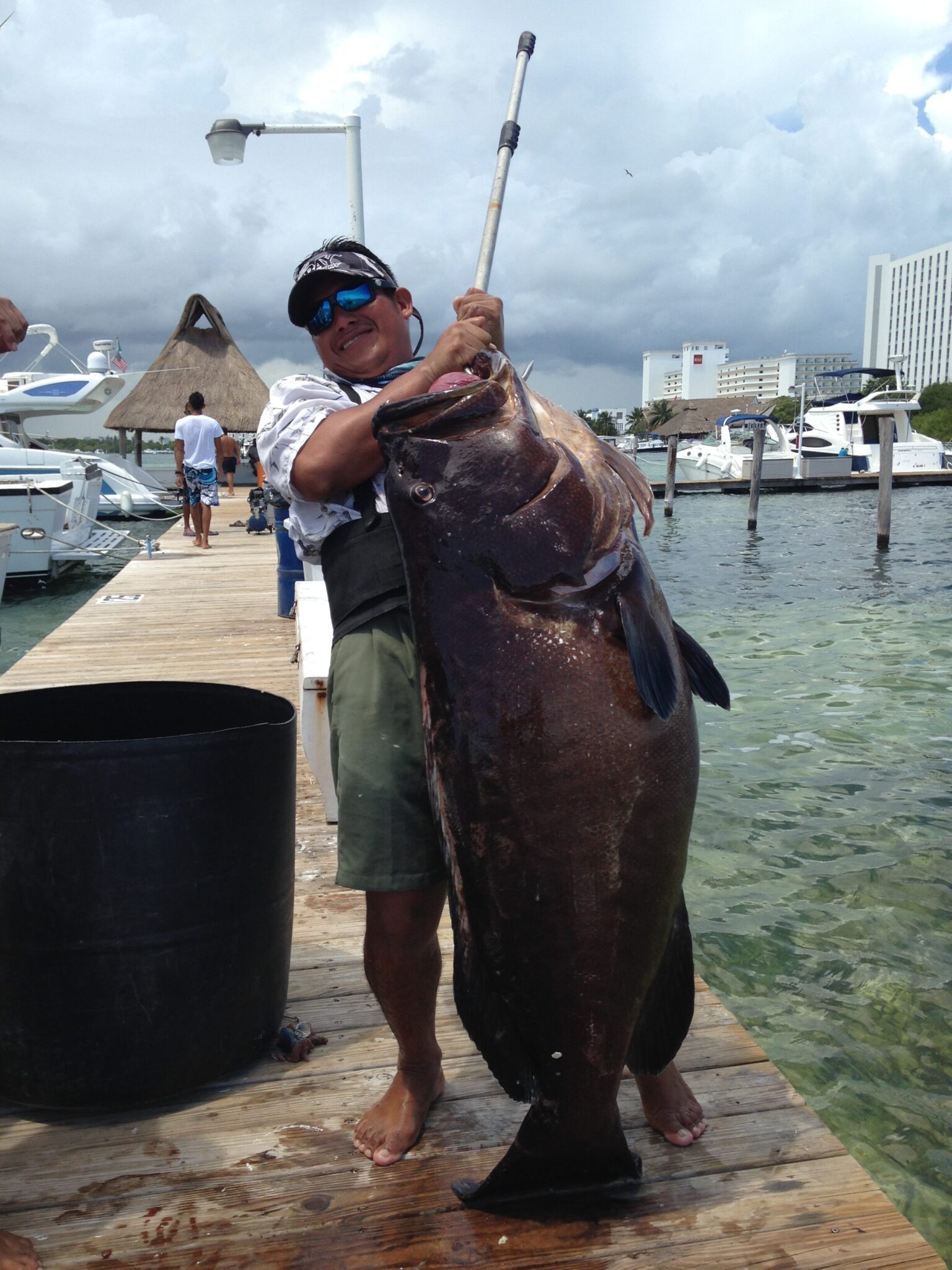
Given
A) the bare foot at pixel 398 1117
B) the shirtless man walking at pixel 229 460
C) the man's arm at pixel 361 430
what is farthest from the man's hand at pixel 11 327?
the shirtless man walking at pixel 229 460

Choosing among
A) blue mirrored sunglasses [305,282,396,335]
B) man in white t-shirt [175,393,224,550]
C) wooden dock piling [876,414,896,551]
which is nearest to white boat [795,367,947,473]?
wooden dock piling [876,414,896,551]

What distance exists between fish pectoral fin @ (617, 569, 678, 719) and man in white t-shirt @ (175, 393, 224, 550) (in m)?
14.0

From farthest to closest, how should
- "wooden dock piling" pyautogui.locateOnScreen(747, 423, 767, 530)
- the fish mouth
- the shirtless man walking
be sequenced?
1. "wooden dock piling" pyautogui.locateOnScreen(747, 423, 767, 530)
2. the shirtless man walking
3. the fish mouth

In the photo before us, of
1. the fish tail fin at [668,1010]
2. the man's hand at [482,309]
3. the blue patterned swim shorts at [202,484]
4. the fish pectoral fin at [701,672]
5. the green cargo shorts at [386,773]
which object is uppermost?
the man's hand at [482,309]

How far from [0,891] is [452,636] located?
54.3 inches

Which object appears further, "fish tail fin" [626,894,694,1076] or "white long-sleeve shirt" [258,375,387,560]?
"white long-sleeve shirt" [258,375,387,560]

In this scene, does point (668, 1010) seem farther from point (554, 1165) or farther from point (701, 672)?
point (701, 672)

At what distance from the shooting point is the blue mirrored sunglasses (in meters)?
2.40

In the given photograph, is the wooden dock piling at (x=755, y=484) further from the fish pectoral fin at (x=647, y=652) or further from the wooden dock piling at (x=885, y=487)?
the fish pectoral fin at (x=647, y=652)

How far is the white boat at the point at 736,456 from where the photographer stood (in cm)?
4550

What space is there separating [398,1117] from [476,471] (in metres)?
1.59

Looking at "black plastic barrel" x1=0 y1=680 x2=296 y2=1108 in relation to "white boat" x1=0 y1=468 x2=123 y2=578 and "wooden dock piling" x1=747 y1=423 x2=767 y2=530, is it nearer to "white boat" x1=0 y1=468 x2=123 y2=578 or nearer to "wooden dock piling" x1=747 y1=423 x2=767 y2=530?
"white boat" x1=0 y1=468 x2=123 y2=578

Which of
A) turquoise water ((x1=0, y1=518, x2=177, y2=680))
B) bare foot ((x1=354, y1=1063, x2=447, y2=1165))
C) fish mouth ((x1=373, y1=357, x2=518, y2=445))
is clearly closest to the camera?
fish mouth ((x1=373, y1=357, x2=518, y2=445))

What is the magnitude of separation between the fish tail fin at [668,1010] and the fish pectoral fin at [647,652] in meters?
0.53
